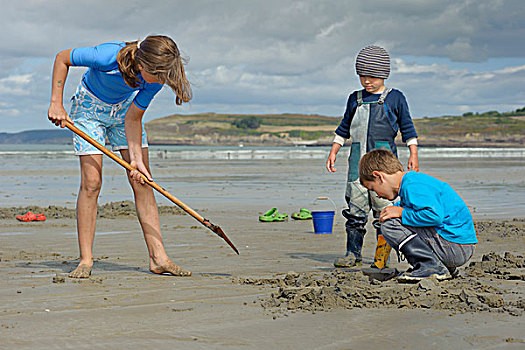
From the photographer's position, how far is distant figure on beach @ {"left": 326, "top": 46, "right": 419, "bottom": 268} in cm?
546

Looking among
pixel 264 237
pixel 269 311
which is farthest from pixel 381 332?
pixel 264 237

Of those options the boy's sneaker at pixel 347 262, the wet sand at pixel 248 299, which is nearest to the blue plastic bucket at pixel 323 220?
the wet sand at pixel 248 299

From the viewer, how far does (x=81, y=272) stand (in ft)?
15.7

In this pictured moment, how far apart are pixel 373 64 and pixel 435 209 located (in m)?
1.80

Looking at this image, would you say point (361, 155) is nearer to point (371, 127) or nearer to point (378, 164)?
point (371, 127)

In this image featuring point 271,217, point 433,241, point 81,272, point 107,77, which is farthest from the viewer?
point 271,217

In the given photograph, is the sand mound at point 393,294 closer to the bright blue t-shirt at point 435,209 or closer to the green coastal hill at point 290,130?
the bright blue t-shirt at point 435,209

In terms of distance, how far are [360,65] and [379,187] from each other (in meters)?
1.55

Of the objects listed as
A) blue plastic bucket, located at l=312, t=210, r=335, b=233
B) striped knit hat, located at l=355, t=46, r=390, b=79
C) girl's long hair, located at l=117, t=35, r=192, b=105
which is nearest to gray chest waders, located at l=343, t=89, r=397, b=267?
striped knit hat, located at l=355, t=46, r=390, b=79

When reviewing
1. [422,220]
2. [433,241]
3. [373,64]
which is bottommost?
[433,241]

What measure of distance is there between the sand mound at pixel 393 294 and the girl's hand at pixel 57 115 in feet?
6.82

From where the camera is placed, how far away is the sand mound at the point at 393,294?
3.66 meters

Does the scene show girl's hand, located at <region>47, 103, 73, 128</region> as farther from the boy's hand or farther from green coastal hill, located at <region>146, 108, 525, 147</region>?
green coastal hill, located at <region>146, 108, 525, 147</region>

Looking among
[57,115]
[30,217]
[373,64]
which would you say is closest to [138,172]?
[57,115]
